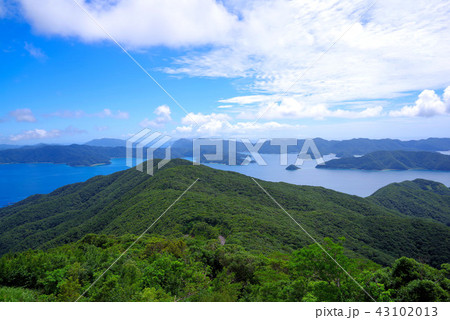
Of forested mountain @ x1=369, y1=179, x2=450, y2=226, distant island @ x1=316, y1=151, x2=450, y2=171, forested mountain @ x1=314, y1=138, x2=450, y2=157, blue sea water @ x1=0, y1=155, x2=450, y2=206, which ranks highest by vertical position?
forested mountain @ x1=314, y1=138, x2=450, y2=157

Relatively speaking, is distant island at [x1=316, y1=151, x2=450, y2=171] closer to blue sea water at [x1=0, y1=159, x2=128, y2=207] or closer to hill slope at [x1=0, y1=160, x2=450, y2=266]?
hill slope at [x1=0, y1=160, x2=450, y2=266]

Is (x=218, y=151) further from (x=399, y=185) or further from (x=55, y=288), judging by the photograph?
(x=399, y=185)

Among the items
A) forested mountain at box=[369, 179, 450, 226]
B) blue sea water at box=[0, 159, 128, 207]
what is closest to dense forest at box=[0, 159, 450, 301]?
forested mountain at box=[369, 179, 450, 226]

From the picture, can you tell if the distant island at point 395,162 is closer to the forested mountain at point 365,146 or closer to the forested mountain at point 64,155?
the forested mountain at point 365,146

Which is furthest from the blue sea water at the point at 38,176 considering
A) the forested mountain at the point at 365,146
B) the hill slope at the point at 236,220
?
the forested mountain at the point at 365,146

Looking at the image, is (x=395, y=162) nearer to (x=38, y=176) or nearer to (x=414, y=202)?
(x=414, y=202)

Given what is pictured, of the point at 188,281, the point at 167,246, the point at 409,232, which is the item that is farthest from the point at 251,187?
the point at 188,281

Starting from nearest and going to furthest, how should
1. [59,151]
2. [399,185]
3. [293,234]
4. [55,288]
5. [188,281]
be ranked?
1. [55,288]
2. [188,281]
3. [293,234]
4. [399,185]
5. [59,151]
